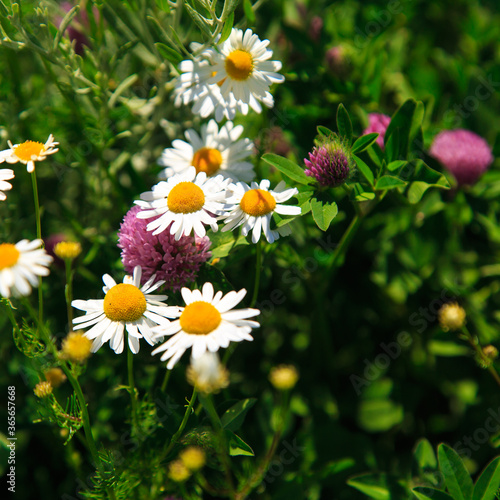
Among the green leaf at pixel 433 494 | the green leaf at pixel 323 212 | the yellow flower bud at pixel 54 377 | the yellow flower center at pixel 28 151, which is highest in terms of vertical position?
the green leaf at pixel 323 212

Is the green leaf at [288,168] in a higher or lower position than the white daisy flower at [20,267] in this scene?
higher

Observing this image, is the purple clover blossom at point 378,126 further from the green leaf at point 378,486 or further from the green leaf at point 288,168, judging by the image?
the green leaf at point 378,486


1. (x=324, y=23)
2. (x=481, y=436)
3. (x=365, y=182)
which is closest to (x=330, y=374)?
(x=481, y=436)

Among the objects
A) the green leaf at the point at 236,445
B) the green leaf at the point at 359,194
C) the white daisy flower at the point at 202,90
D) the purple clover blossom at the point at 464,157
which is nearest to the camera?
the green leaf at the point at 236,445

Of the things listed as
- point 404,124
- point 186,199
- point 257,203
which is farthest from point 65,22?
point 404,124

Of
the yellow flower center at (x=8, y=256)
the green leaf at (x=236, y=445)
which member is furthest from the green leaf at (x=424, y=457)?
the yellow flower center at (x=8, y=256)

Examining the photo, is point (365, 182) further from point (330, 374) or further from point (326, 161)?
point (330, 374)

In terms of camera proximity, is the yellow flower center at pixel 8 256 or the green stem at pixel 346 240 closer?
the yellow flower center at pixel 8 256
